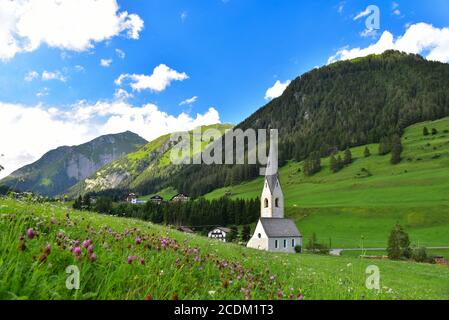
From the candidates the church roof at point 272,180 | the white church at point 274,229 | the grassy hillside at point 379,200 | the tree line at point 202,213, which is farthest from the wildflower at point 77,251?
the tree line at point 202,213

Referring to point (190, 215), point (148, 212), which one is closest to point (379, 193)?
point (190, 215)

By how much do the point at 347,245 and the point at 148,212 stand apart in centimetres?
7374

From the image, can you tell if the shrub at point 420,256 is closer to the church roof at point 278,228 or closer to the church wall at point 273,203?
the church roof at point 278,228

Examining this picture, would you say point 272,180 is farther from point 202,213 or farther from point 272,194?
point 202,213

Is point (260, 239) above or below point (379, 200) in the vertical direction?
below

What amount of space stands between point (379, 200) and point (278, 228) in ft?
205

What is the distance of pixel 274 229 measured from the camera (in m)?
82.6

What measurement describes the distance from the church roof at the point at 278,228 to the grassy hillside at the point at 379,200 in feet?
49.8

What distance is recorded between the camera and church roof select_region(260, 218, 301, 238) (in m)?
81.5

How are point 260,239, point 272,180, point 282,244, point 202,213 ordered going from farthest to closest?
point 202,213 < point 272,180 < point 260,239 < point 282,244

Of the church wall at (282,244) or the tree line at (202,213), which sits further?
the tree line at (202,213)

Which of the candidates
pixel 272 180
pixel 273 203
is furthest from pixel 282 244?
pixel 272 180

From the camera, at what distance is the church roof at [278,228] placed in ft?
267
